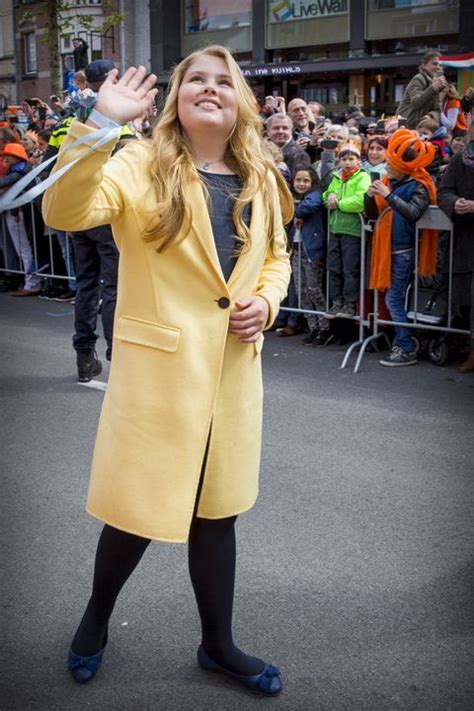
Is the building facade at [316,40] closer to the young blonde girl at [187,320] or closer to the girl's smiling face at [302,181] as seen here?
the girl's smiling face at [302,181]

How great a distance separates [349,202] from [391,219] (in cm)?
45

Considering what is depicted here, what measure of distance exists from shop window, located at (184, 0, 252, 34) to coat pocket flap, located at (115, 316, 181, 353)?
59.6 ft

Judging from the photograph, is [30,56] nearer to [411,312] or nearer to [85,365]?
[85,365]

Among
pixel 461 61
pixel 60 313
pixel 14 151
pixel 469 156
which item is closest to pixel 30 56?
pixel 14 151

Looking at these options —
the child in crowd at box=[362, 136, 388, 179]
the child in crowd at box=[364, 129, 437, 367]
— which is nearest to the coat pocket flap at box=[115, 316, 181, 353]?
the child in crowd at box=[364, 129, 437, 367]

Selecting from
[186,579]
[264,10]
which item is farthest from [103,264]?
[264,10]

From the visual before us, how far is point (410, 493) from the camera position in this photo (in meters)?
4.61

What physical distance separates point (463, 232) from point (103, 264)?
2873 mm

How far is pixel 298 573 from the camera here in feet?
12.1

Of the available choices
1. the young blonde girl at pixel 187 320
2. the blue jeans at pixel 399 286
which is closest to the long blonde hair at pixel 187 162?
the young blonde girl at pixel 187 320

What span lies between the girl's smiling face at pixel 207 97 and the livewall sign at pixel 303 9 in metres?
20.3

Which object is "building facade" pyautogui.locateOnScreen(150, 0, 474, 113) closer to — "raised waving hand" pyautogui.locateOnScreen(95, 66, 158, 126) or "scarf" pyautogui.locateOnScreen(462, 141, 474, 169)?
"scarf" pyautogui.locateOnScreen(462, 141, 474, 169)

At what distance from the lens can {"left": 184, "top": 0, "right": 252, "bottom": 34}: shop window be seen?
1978 centimetres

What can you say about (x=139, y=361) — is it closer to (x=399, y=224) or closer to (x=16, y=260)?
(x=399, y=224)
